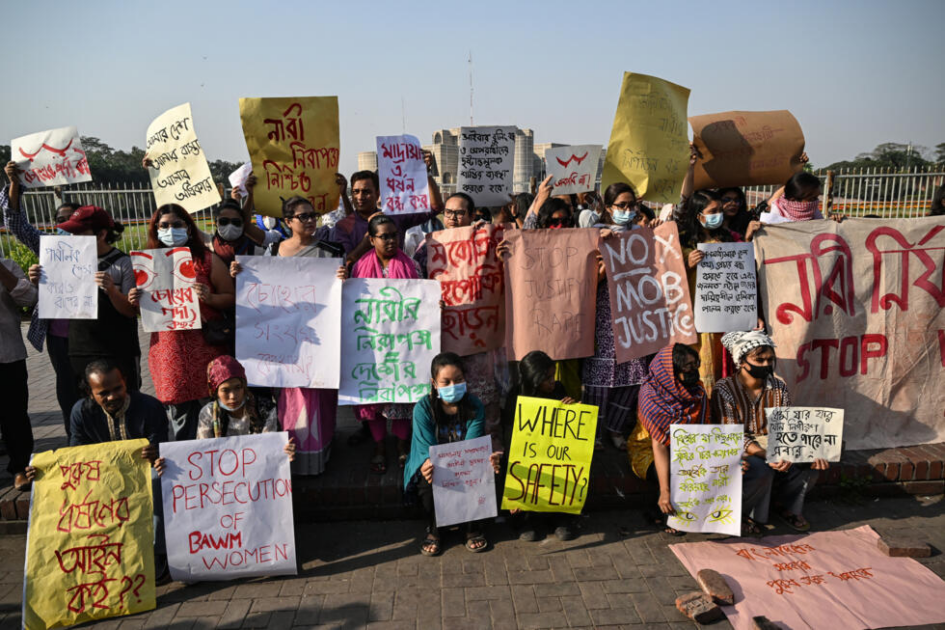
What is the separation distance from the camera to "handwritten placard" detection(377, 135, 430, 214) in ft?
16.5

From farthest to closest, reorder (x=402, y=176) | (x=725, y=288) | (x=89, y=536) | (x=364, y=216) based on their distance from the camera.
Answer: (x=364, y=216), (x=402, y=176), (x=725, y=288), (x=89, y=536)

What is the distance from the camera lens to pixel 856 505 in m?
4.44

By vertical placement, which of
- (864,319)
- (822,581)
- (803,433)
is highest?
(864,319)

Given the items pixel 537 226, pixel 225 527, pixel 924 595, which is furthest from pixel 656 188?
pixel 225 527

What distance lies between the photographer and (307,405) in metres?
4.46

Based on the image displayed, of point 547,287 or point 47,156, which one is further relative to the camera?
point 47,156

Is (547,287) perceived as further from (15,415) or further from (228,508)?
(15,415)

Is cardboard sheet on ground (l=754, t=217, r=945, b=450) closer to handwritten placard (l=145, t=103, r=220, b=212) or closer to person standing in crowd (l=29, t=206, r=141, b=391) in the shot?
handwritten placard (l=145, t=103, r=220, b=212)

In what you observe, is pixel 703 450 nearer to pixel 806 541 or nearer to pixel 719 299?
pixel 806 541

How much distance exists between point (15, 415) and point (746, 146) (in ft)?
Answer: 20.3

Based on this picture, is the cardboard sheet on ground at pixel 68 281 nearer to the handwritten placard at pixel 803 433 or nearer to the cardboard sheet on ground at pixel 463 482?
the cardboard sheet on ground at pixel 463 482

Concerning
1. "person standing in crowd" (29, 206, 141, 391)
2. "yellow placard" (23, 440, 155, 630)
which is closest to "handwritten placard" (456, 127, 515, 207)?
"person standing in crowd" (29, 206, 141, 391)

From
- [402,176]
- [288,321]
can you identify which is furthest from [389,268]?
[402,176]

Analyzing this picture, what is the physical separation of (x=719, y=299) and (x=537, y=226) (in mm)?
1562
